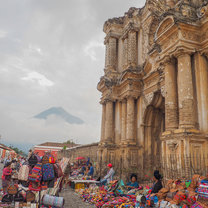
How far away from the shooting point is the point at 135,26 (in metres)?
13.3

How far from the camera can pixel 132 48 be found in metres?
13.1

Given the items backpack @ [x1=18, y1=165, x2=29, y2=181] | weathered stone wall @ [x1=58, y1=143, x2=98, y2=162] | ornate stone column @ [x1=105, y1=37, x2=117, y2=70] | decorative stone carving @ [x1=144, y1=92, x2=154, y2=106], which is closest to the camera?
backpack @ [x1=18, y1=165, x2=29, y2=181]

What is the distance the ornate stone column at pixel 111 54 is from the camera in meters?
14.7

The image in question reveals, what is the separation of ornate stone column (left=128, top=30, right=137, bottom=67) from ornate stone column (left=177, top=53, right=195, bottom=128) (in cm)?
537

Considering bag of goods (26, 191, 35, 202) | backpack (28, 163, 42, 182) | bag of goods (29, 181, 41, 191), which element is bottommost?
bag of goods (26, 191, 35, 202)

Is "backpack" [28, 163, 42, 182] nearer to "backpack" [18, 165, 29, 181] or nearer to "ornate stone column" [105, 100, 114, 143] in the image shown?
"backpack" [18, 165, 29, 181]

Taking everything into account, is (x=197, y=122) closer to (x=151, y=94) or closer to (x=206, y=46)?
(x=206, y=46)

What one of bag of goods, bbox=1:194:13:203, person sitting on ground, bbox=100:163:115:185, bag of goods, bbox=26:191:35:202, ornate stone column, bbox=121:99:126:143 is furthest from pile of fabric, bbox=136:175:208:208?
ornate stone column, bbox=121:99:126:143

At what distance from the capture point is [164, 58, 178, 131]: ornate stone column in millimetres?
7445

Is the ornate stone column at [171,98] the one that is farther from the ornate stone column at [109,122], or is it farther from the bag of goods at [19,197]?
the ornate stone column at [109,122]

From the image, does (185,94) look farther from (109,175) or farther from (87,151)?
(87,151)

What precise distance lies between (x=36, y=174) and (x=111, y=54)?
11.4 metres

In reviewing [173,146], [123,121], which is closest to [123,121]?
[123,121]

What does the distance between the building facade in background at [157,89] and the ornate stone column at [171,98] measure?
0.03m
